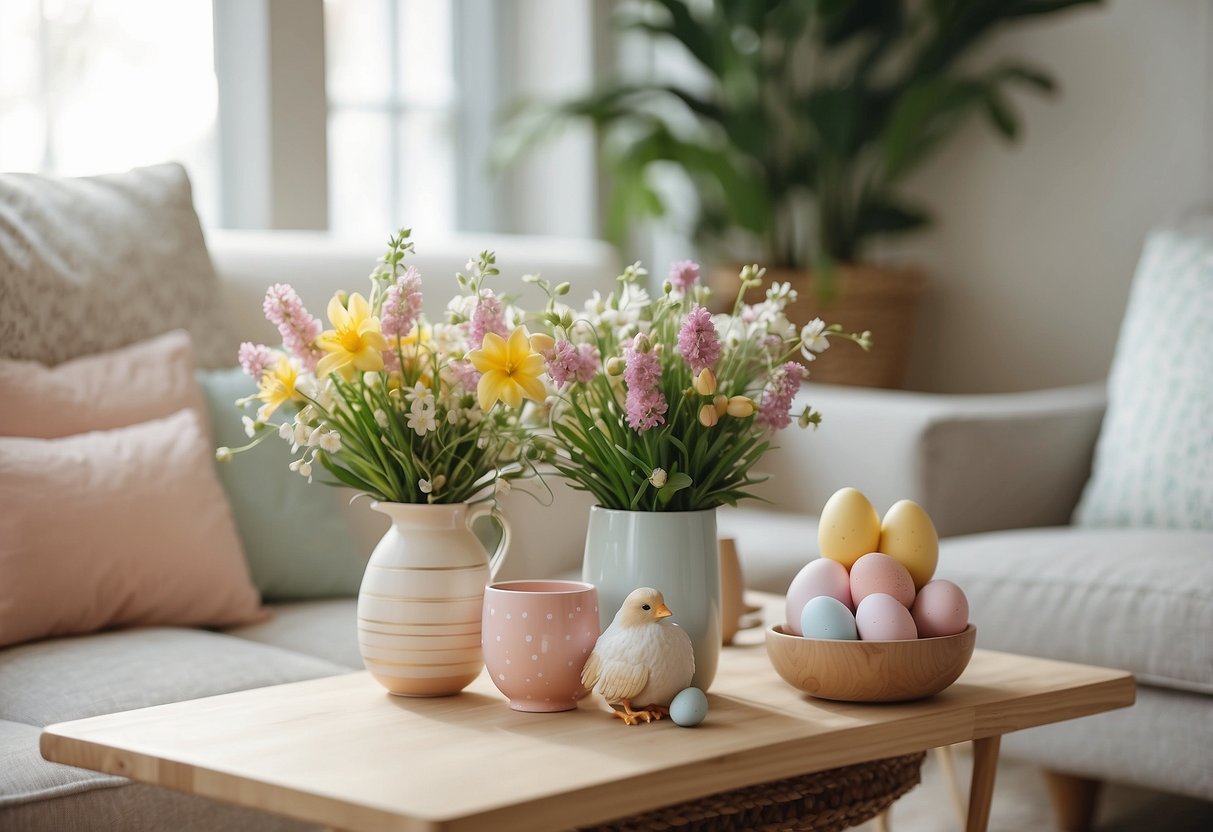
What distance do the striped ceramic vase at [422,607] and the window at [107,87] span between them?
1.69 m

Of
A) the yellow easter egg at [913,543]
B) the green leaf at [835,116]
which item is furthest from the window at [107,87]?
the yellow easter egg at [913,543]

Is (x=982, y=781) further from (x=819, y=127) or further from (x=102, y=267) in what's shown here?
(x=819, y=127)

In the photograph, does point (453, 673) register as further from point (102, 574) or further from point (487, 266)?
point (102, 574)

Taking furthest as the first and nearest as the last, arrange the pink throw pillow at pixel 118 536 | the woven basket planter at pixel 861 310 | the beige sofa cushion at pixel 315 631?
the woven basket planter at pixel 861 310 → the beige sofa cushion at pixel 315 631 → the pink throw pillow at pixel 118 536

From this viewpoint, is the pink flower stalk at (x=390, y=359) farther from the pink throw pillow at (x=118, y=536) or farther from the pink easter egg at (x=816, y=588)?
the pink throw pillow at (x=118, y=536)

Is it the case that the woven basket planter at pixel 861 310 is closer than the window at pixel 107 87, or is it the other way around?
the window at pixel 107 87

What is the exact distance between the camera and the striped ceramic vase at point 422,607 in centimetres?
125

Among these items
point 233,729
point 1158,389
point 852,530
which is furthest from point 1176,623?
point 233,729

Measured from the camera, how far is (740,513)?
2623 millimetres

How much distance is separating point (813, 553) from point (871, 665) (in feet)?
3.54

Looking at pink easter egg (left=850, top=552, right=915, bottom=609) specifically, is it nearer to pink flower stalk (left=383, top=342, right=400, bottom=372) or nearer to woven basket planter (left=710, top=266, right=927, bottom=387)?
pink flower stalk (left=383, top=342, right=400, bottom=372)

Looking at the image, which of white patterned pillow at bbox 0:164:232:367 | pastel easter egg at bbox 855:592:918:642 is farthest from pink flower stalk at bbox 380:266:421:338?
white patterned pillow at bbox 0:164:232:367

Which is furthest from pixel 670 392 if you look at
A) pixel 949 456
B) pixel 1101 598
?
pixel 949 456

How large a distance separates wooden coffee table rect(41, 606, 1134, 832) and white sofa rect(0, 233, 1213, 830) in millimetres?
256
